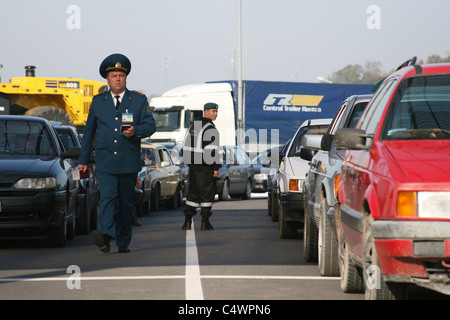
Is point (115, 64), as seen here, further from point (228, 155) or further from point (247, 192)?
point (247, 192)

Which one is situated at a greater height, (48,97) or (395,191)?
(48,97)

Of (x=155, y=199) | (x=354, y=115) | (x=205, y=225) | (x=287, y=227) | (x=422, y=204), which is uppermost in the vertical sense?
(x=354, y=115)

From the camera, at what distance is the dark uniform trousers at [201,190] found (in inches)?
584

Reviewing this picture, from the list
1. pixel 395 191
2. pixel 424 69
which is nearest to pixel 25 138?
pixel 424 69

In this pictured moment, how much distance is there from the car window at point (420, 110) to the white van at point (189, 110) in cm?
2672

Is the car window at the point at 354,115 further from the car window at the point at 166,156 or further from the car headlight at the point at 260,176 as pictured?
the car headlight at the point at 260,176

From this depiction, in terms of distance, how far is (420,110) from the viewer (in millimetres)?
6527

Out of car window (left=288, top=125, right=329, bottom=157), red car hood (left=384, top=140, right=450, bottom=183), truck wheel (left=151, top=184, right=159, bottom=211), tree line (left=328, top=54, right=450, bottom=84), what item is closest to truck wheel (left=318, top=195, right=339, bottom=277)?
red car hood (left=384, top=140, right=450, bottom=183)

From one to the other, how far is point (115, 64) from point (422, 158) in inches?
215

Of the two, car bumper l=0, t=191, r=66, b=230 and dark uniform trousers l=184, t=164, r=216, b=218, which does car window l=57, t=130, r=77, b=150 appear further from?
car bumper l=0, t=191, r=66, b=230

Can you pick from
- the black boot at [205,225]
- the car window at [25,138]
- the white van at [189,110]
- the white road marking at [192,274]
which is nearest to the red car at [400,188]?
the white road marking at [192,274]

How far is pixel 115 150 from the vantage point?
10.4 meters

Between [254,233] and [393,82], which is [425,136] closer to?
[393,82]

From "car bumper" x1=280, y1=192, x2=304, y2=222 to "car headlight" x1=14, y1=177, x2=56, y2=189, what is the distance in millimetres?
3155
